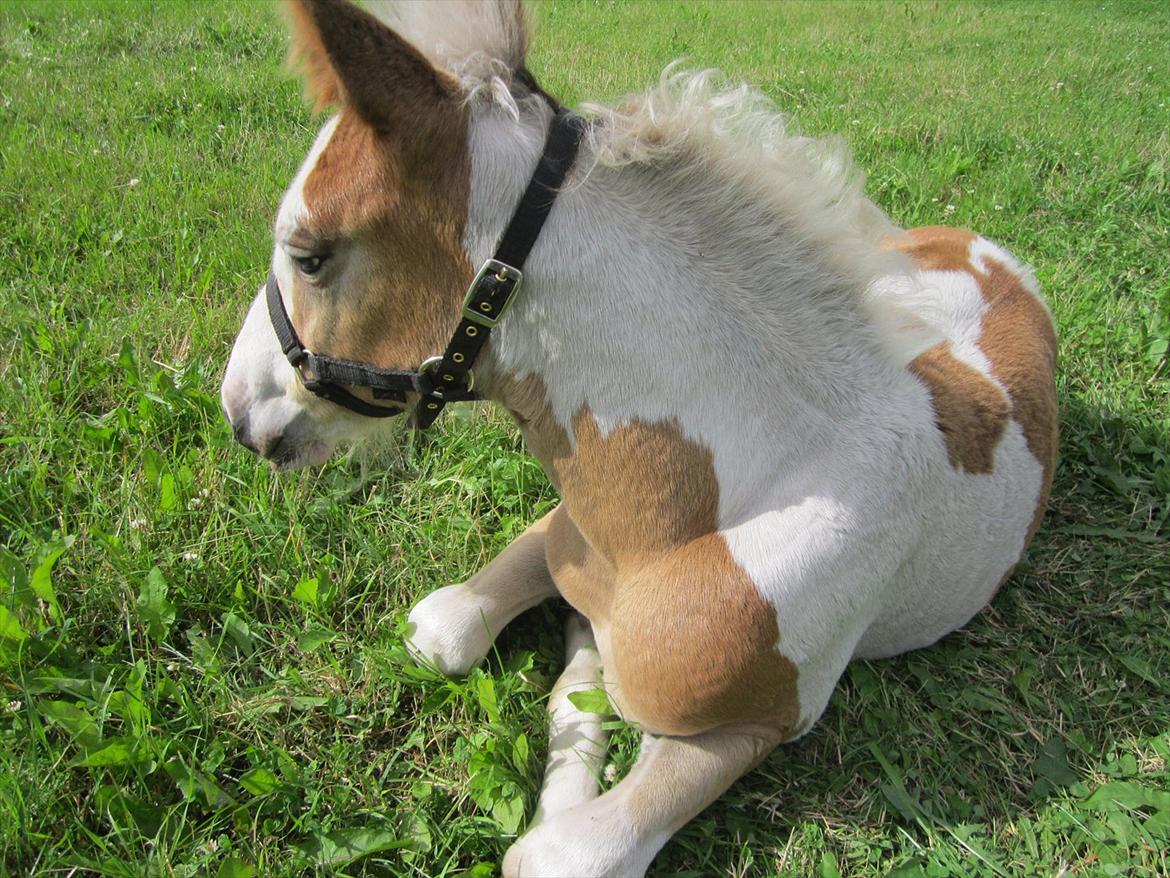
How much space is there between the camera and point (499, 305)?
154 centimetres

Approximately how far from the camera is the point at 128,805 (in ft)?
5.88

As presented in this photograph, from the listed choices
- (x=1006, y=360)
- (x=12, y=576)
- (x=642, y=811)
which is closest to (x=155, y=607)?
(x=12, y=576)

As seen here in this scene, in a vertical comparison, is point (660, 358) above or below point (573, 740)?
above

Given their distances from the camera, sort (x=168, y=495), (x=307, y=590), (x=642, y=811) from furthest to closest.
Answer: (x=168, y=495), (x=307, y=590), (x=642, y=811)

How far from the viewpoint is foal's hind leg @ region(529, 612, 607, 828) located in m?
1.92

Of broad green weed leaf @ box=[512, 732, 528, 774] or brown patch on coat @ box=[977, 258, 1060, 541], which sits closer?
broad green weed leaf @ box=[512, 732, 528, 774]

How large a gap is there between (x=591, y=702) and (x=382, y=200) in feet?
4.29

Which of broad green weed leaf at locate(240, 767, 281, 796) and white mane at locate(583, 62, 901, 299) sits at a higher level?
white mane at locate(583, 62, 901, 299)

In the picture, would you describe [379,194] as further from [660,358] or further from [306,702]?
[306,702]

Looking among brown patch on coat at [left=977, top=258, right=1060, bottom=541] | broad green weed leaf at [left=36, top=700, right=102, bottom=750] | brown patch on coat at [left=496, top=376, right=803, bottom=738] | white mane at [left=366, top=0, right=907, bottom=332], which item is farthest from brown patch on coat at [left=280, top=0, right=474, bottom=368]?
brown patch on coat at [left=977, top=258, right=1060, bottom=541]

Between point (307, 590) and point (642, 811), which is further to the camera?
point (307, 590)

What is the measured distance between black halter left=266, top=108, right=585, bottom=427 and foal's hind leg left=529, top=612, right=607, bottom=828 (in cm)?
85

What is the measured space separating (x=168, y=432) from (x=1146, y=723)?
3.23 m

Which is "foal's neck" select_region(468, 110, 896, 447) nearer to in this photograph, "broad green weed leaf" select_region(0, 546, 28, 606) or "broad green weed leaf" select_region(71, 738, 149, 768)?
"broad green weed leaf" select_region(71, 738, 149, 768)
